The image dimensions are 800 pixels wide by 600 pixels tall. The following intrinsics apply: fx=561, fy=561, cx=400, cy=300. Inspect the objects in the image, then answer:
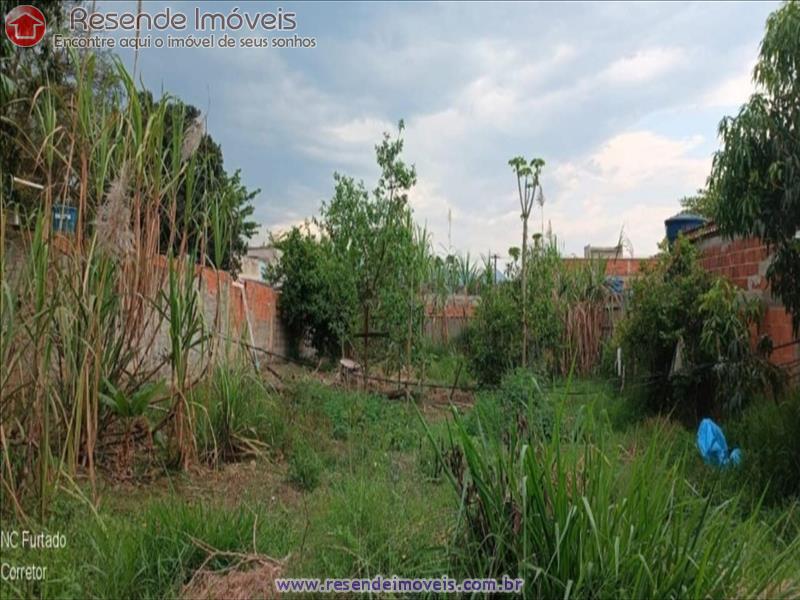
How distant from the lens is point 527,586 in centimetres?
165

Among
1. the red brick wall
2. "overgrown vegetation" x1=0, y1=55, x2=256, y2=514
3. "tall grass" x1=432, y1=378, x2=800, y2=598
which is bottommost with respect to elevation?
"tall grass" x1=432, y1=378, x2=800, y2=598

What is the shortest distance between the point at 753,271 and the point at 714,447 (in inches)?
85.2

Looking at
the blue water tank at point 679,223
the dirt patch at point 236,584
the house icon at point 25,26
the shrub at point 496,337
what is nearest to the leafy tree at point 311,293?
the shrub at point 496,337

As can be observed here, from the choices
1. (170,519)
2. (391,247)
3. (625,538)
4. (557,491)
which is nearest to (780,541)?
(625,538)

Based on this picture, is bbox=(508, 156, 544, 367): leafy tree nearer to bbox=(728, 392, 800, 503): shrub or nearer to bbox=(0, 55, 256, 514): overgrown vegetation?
bbox=(728, 392, 800, 503): shrub

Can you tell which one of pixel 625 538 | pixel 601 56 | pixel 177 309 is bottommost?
pixel 625 538

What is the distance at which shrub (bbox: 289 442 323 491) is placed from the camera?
3.41 m

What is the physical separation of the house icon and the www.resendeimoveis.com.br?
4256 millimetres

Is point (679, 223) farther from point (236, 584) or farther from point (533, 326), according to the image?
point (236, 584)

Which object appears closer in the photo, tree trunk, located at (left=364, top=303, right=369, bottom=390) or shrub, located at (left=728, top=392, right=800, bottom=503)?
shrub, located at (left=728, top=392, right=800, bottom=503)

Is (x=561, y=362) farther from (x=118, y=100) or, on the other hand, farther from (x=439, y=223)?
(x=118, y=100)

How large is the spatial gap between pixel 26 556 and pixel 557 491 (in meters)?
1.84

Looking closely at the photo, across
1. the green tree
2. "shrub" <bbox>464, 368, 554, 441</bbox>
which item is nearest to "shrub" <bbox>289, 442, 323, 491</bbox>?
"shrub" <bbox>464, 368, 554, 441</bbox>

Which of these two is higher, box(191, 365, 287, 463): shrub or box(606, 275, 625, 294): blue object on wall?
box(606, 275, 625, 294): blue object on wall
